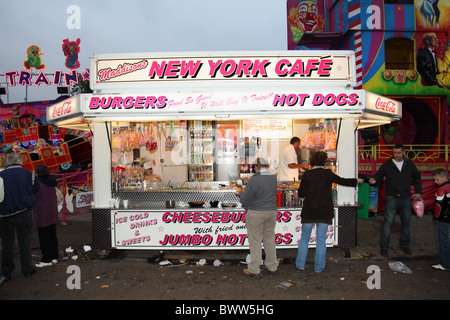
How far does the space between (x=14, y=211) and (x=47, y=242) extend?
3.10 feet

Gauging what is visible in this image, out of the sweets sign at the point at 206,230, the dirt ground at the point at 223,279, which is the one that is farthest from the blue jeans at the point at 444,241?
the sweets sign at the point at 206,230

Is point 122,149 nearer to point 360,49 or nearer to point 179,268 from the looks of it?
point 179,268

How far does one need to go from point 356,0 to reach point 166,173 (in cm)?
1100

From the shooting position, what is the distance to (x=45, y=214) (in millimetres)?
5406

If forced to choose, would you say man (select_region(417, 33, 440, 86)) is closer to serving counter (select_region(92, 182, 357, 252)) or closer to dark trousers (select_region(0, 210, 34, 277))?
serving counter (select_region(92, 182, 357, 252))

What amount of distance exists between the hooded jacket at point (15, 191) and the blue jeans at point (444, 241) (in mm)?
6431

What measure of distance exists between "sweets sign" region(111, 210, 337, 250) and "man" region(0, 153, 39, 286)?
66.8 inches

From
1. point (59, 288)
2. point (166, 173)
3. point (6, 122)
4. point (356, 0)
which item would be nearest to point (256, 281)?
point (59, 288)

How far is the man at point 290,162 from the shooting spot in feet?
24.3

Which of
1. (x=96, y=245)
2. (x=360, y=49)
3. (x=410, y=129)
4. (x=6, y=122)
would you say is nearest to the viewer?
(x=96, y=245)

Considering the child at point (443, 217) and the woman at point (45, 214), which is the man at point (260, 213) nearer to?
the child at point (443, 217)

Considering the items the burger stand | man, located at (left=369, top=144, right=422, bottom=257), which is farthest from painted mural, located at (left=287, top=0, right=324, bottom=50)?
man, located at (left=369, top=144, right=422, bottom=257)

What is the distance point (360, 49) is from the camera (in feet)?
44.3

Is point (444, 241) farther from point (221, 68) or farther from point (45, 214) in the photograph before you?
point (45, 214)
